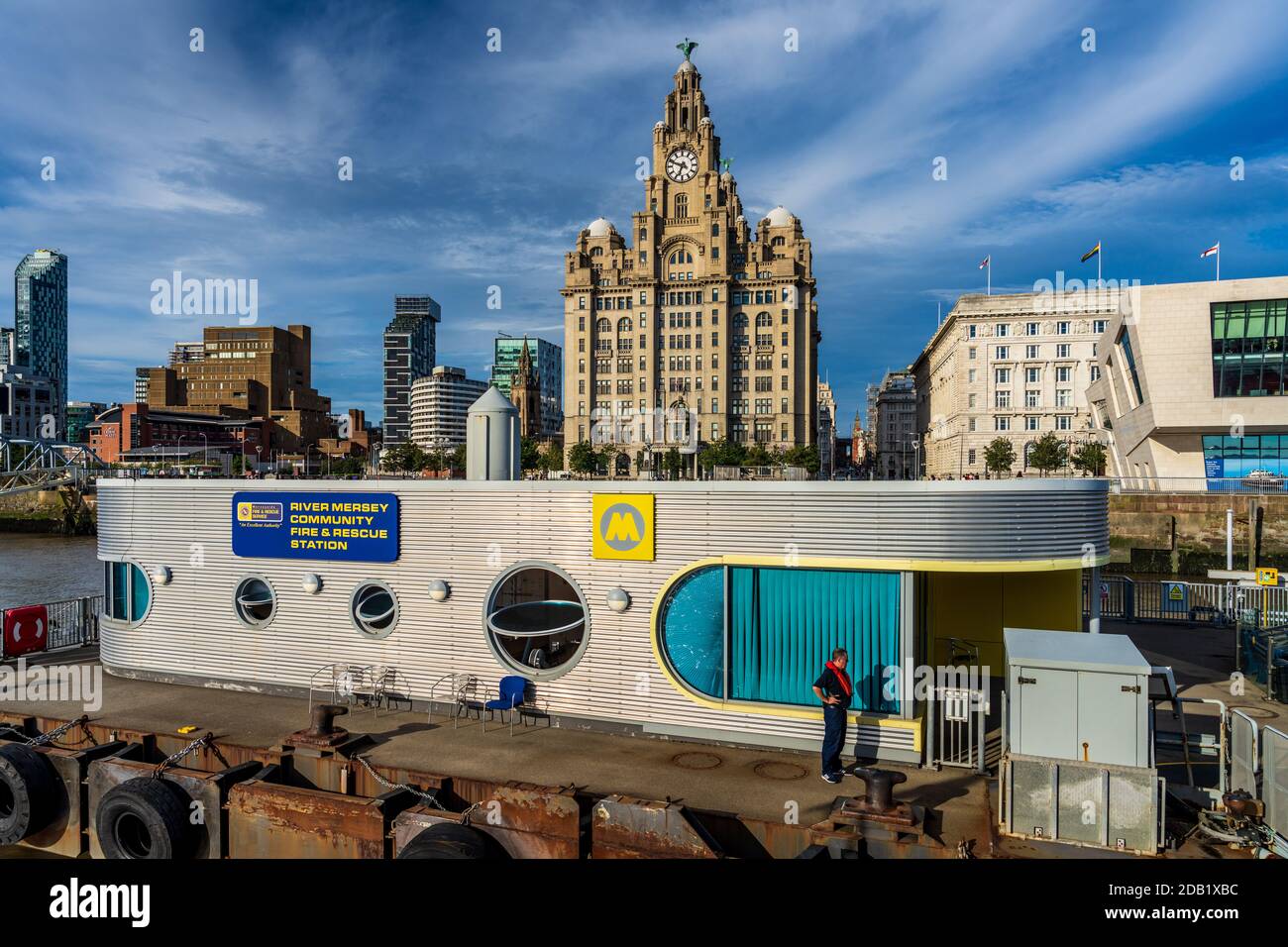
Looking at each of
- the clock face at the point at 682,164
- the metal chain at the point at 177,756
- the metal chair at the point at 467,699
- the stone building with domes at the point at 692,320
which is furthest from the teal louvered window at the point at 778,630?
the clock face at the point at 682,164

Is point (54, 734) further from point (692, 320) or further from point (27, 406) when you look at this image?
point (27, 406)

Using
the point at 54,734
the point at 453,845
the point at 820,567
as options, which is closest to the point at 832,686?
the point at 820,567

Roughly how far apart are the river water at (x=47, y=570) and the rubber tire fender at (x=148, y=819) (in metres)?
33.2

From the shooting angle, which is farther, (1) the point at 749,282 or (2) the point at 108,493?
(1) the point at 749,282

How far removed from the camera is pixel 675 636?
39.0 feet

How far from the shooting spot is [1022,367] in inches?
3693

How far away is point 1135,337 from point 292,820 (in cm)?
6078

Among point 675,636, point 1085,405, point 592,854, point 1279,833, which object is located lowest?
point 592,854

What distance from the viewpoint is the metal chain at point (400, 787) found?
31.2 ft

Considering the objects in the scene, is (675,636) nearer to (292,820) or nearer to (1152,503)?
(292,820)

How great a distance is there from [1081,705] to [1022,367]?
3782 inches

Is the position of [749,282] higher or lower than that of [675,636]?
higher

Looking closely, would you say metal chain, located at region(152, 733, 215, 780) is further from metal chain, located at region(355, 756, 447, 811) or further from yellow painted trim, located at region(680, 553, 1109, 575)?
yellow painted trim, located at region(680, 553, 1109, 575)

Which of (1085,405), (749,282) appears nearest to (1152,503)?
(1085,405)
